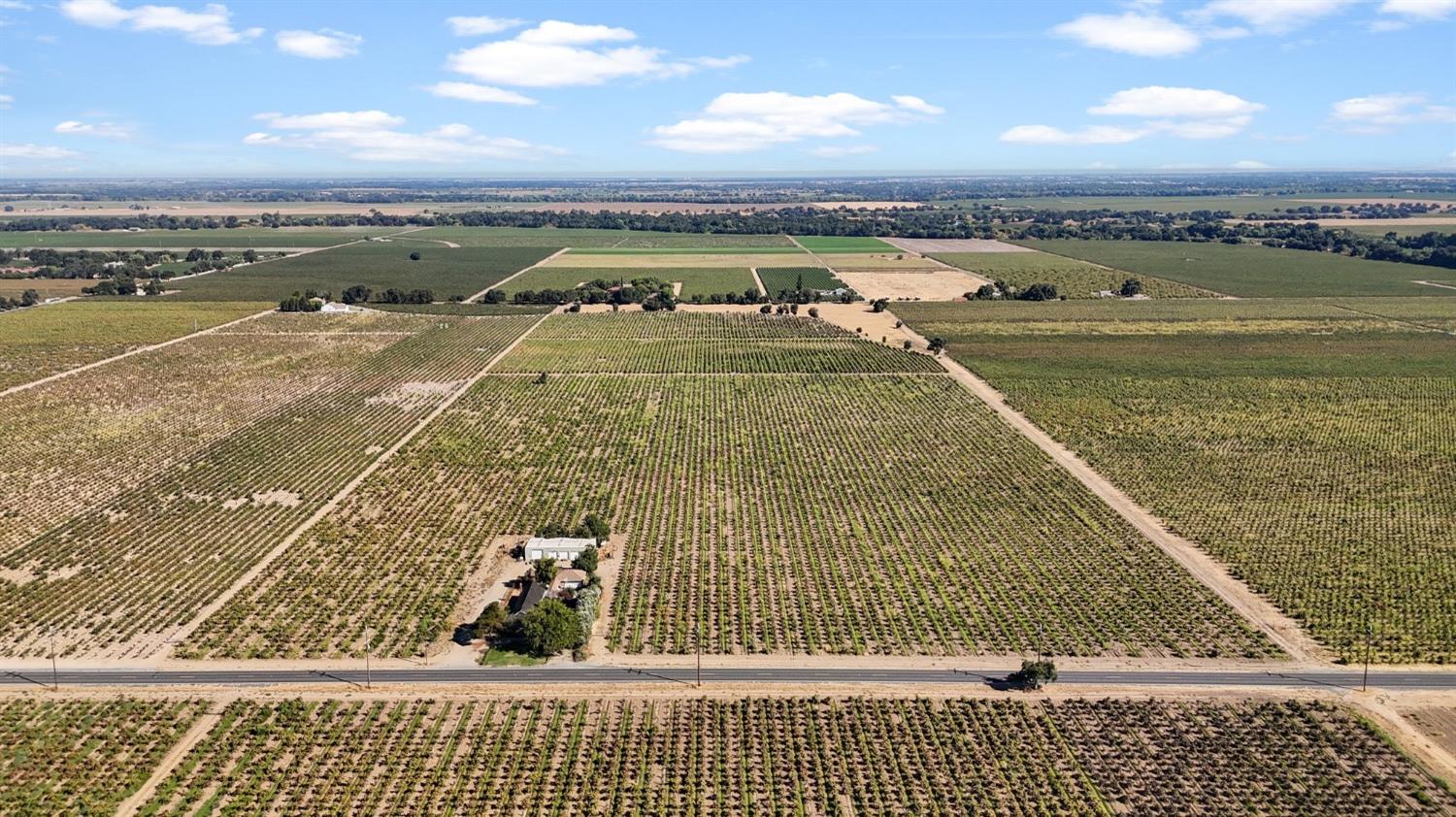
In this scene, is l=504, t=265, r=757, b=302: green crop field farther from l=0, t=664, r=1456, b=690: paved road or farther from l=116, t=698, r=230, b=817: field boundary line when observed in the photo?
l=116, t=698, r=230, b=817: field boundary line

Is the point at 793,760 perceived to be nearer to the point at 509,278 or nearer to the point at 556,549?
the point at 556,549

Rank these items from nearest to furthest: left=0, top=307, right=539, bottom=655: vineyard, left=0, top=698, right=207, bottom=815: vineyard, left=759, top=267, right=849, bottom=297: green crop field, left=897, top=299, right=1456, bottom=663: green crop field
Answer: left=0, top=698, right=207, bottom=815: vineyard → left=0, top=307, right=539, bottom=655: vineyard → left=897, top=299, right=1456, bottom=663: green crop field → left=759, top=267, right=849, bottom=297: green crop field

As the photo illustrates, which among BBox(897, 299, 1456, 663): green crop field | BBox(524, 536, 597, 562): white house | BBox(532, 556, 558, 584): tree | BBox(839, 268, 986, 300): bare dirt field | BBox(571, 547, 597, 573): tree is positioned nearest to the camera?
BBox(532, 556, 558, 584): tree

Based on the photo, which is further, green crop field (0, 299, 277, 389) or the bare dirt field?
the bare dirt field

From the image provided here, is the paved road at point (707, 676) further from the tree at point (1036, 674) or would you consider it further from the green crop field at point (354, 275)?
the green crop field at point (354, 275)

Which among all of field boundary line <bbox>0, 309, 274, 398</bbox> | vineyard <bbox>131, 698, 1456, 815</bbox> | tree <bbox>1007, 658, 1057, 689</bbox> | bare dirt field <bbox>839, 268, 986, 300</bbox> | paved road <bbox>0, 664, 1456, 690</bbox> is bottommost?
vineyard <bbox>131, 698, 1456, 815</bbox>

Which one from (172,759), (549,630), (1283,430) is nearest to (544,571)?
(549,630)

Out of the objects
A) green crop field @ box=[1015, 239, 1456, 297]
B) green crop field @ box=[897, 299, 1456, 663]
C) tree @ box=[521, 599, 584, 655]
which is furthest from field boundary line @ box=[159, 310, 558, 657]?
green crop field @ box=[1015, 239, 1456, 297]
